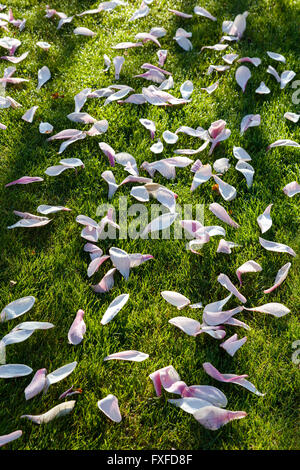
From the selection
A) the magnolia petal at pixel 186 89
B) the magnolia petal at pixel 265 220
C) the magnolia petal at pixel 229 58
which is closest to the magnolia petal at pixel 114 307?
the magnolia petal at pixel 265 220

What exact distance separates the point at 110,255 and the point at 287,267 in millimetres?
774

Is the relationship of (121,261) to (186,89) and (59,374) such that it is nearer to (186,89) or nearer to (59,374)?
(59,374)

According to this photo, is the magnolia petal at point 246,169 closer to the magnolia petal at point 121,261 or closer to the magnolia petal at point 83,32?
the magnolia petal at point 121,261

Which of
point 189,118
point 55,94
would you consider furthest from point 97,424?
point 55,94

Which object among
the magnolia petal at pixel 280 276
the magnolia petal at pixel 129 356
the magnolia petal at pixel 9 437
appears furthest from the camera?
the magnolia petal at pixel 280 276

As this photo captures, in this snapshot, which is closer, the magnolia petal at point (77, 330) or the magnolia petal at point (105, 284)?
the magnolia petal at point (77, 330)

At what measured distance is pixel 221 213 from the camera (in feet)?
7.56

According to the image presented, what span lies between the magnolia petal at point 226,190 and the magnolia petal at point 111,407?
1142 mm

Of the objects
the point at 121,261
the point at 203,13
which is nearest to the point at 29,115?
the point at 121,261

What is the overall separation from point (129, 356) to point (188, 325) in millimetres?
263

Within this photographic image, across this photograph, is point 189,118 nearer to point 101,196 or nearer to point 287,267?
A: point 101,196

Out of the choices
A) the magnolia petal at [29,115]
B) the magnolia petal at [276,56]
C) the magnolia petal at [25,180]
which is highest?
the magnolia petal at [276,56]

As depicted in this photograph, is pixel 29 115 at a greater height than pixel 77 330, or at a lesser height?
greater

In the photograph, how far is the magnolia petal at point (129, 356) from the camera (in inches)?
71.2
